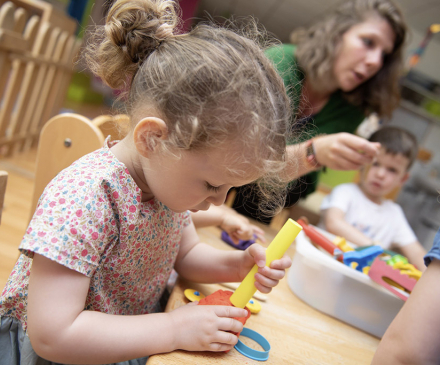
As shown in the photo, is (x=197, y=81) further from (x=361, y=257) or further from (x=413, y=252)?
(x=413, y=252)

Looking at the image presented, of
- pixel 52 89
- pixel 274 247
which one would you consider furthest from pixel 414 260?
pixel 52 89

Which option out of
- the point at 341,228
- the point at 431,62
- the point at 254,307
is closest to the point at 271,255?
the point at 254,307

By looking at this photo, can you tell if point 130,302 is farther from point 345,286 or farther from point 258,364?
point 345,286

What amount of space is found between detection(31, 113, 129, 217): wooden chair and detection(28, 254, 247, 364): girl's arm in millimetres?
295

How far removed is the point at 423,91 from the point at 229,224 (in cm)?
368

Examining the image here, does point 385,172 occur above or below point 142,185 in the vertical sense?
above

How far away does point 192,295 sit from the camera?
545 millimetres

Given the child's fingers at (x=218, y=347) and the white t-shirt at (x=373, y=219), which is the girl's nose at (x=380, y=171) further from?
the child's fingers at (x=218, y=347)

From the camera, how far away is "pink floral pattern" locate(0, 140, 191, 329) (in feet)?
1.29

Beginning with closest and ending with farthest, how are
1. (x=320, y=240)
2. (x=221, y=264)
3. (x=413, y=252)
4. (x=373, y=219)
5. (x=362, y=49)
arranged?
(x=221, y=264)
(x=320, y=240)
(x=362, y=49)
(x=413, y=252)
(x=373, y=219)

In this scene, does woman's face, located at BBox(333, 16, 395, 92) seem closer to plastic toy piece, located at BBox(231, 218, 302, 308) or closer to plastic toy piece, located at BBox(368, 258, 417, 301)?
plastic toy piece, located at BBox(368, 258, 417, 301)

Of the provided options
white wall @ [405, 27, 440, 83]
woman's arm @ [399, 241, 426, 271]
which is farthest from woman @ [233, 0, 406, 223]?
white wall @ [405, 27, 440, 83]

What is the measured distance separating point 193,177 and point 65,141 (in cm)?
33

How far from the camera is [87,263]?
0.40m
